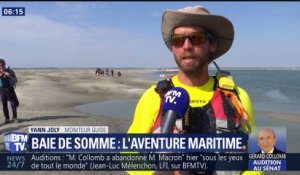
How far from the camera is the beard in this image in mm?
3098

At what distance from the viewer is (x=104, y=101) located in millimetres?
27672

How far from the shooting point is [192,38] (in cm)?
315

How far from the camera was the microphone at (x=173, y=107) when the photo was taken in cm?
246

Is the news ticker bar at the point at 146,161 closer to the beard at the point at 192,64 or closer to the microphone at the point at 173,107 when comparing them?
the microphone at the point at 173,107

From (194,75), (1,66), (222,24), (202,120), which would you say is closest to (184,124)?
(202,120)

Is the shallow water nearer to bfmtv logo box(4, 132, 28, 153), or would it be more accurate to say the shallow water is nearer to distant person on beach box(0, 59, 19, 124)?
distant person on beach box(0, 59, 19, 124)

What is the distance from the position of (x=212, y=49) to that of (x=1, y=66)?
11.5m

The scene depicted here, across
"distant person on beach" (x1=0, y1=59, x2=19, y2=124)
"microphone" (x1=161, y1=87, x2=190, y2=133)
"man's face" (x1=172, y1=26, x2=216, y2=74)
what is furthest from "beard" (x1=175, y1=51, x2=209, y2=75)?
"distant person on beach" (x1=0, y1=59, x2=19, y2=124)

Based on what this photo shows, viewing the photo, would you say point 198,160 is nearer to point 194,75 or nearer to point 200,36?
point 194,75

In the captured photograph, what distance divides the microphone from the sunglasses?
568 mm

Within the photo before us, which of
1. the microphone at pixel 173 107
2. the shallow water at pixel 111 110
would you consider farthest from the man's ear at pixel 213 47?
the shallow water at pixel 111 110

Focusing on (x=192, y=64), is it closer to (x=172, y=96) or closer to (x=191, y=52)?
(x=191, y=52)

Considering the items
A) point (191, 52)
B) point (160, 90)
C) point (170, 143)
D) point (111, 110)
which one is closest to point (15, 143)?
point (160, 90)

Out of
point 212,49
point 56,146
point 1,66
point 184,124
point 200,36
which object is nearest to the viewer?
point 184,124
